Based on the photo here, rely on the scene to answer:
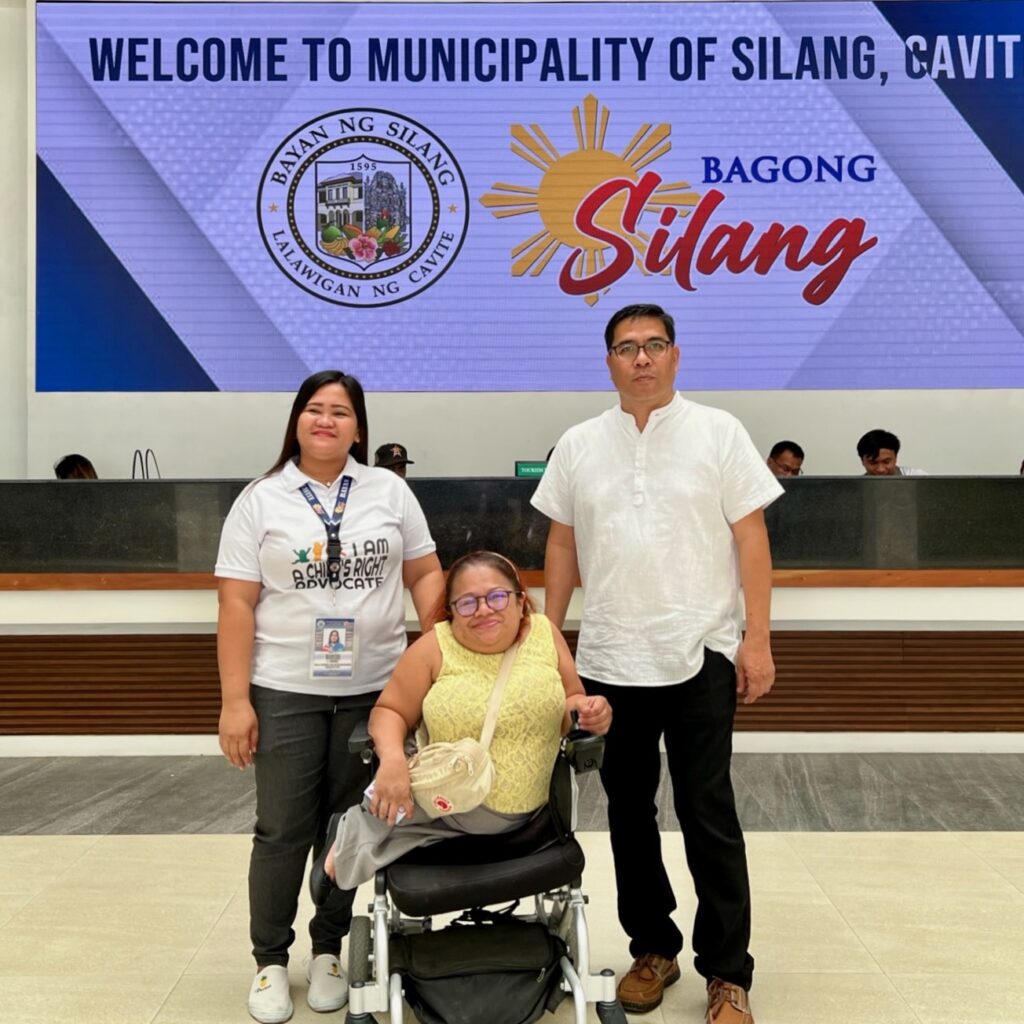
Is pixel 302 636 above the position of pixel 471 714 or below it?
above

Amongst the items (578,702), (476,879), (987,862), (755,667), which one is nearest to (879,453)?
(987,862)

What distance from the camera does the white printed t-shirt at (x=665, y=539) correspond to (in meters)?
2.33

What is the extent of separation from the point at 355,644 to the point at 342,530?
0.23 meters

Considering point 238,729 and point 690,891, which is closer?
point 238,729

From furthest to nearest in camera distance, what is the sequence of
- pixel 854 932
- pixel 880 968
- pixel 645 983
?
1. pixel 854 932
2. pixel 880 968
3. pixel 645 983

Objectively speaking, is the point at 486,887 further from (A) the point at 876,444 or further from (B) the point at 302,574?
(A) the point at 876,444

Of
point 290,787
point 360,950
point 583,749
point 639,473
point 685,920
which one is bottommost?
point 685,920

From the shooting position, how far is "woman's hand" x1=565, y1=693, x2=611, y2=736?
2191mm

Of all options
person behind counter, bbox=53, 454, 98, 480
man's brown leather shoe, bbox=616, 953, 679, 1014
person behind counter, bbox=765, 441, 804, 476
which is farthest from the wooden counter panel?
man's brown leather shoe, bbox=616, 953, 679, 1014

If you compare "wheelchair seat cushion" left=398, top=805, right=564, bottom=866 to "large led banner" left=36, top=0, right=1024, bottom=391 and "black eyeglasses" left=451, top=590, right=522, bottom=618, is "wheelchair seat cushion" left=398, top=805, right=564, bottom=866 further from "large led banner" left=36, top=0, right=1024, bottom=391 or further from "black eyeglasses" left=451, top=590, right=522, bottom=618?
"large led banner" left=36, top=0, right=1024, bottom=391

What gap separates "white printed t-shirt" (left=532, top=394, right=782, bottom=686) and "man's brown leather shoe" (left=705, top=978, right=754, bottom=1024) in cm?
62

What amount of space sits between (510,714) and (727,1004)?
2.41ft

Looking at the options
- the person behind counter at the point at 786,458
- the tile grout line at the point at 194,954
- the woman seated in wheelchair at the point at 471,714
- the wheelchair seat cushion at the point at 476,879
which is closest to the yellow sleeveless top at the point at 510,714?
the woman seated in wheelchair at the point at 471,714

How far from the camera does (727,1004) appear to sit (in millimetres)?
2330
